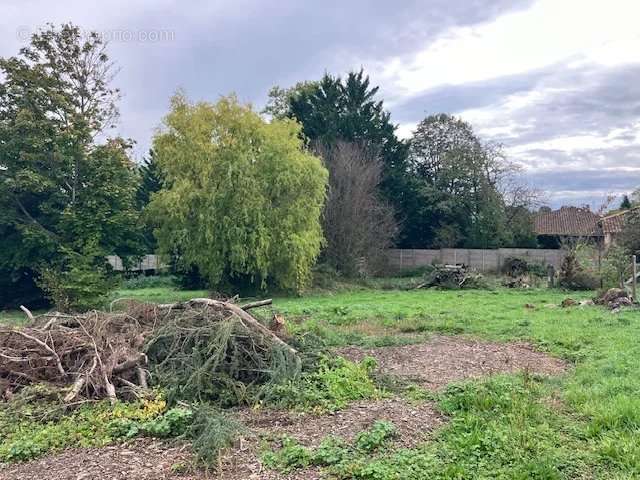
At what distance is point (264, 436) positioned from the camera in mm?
4594

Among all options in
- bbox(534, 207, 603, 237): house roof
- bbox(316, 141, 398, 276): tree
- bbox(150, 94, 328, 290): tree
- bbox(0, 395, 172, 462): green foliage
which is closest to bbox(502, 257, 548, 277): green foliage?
bbox(316, 141, 398, 276): tree

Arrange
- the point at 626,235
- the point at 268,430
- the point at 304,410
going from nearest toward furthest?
the point at 268,430 < the point at 304,410 < the point at 626,235

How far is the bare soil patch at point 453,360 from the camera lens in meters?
6.71

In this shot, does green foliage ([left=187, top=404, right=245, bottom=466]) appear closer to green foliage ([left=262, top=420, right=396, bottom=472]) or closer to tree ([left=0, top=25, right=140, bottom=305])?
green foliage ([left=262, top=420, right=396, bottom=472])

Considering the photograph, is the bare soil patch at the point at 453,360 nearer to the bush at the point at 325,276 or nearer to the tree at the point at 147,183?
the bush at the point at 325,276

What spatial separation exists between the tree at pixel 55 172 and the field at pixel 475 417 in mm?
11312

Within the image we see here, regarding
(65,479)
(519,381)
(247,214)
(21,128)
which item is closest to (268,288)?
(247,214)

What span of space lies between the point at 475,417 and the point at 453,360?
9.54 ft

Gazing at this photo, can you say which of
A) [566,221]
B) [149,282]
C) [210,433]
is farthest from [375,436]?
[566,221]

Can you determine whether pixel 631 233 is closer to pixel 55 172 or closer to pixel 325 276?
pixel 325 276

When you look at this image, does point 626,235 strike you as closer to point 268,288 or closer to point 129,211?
point 268,288

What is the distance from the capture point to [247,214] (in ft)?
58.4

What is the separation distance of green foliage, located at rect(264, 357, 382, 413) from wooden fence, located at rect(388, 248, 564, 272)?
838 inches

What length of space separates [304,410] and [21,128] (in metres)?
16.0
